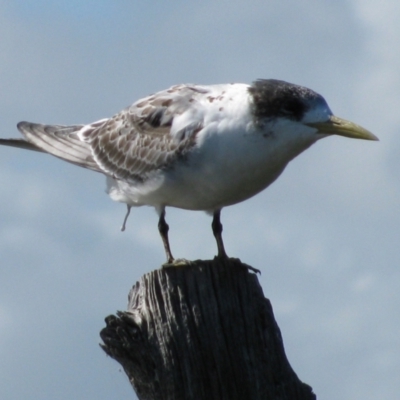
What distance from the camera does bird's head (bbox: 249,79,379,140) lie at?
9.59 meters

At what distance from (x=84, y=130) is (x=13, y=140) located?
1.01 meters

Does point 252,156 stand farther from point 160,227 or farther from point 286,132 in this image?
point 160,227

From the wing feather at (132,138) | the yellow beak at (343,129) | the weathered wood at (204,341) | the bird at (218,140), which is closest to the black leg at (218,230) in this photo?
the bird at (218,140)

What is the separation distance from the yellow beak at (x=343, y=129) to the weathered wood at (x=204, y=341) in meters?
2.27

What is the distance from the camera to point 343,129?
9.56m

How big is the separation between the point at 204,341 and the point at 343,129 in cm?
307

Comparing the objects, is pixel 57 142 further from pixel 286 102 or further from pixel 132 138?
Result: pixel 286 102

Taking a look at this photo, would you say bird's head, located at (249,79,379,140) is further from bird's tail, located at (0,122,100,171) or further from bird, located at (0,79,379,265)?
bird's tail, located at (0,122,100,171)

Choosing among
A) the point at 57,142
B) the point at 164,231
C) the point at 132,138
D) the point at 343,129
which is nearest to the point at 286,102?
the point at 343,129

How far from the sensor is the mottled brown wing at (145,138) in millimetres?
10320

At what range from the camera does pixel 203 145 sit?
32.2ft

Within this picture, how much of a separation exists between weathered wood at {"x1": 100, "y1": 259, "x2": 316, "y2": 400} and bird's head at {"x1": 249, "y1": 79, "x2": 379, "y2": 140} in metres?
2.29

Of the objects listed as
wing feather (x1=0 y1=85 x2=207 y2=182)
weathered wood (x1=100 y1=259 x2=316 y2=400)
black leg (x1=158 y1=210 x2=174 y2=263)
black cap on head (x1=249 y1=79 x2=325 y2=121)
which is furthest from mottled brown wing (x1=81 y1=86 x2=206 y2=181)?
weathered wood (x1=100 y1=259 x2=316 y2=400)

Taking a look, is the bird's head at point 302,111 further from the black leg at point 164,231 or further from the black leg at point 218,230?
the black leg at point 164,231
